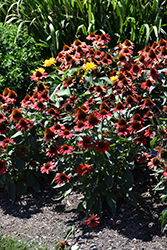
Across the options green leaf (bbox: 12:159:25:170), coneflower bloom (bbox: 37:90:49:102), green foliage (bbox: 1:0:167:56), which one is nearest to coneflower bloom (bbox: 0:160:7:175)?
green leaf (bbox: 12:159:25:170)

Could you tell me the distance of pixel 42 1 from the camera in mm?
4855

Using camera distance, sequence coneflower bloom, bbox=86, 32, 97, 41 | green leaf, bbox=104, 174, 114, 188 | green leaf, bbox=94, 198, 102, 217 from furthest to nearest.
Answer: coneflower bloom, bbox=86, 32, 97, 41
green leaf, bbox=94, 198, 102, 217
green leaf, bbox=104, 174, 114, 188

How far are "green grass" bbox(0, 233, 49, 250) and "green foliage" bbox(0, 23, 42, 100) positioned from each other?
77.0 inches

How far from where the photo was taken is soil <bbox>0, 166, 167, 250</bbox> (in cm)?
245

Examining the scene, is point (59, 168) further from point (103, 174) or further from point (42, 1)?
point (42, 1)

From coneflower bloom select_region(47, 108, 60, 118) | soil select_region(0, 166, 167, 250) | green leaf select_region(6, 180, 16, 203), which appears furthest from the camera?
green leaf select_region(6, 180, 16, 203)

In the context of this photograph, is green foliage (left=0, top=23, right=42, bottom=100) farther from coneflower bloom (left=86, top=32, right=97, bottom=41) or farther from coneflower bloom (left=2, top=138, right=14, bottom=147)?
coneflower bloom (left=2, top=138, right=14, bottom=147)

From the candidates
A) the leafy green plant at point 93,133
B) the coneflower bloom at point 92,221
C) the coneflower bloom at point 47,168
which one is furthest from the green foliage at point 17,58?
the coneflower bloom at point 92,221

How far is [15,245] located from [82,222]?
579 mm

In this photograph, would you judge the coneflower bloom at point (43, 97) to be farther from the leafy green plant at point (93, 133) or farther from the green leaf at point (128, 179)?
the green leaf at point (128, 179)

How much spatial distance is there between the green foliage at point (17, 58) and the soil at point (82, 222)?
1488mm

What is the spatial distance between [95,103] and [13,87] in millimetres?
1441

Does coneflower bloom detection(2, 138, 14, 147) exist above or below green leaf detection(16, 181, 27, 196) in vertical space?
above

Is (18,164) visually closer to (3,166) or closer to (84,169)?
(3,166)
